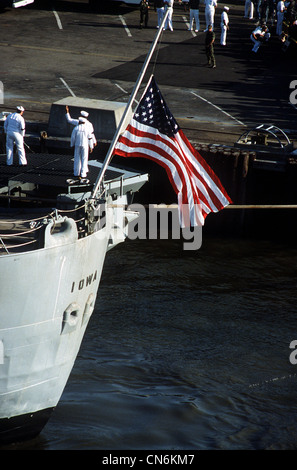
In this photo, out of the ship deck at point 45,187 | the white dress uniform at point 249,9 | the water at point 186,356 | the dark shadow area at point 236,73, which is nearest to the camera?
the water at point 186,356

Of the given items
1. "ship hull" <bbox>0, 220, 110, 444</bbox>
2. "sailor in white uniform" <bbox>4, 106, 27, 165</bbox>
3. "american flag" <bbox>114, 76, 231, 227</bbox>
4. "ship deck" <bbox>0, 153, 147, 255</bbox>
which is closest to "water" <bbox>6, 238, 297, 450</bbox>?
"ship hull" <bbox>0, 220, 110, 444</bbox>

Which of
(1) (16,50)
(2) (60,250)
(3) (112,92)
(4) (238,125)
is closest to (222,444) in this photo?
(2) (60,250)

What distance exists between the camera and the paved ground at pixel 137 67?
29992 millimetres

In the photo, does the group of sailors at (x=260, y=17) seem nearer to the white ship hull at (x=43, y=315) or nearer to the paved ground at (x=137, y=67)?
the paved ground at (x=137, y=67)

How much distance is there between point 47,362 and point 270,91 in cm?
2257

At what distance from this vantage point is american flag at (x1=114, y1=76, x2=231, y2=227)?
47.8ft

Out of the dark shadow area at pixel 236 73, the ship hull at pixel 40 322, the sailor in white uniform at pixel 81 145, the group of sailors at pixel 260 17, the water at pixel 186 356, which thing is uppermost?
the group of sailors at pixel 260 17

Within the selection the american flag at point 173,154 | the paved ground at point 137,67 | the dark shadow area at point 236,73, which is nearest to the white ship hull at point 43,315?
the american flag at point 173,154

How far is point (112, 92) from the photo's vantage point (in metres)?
31.9

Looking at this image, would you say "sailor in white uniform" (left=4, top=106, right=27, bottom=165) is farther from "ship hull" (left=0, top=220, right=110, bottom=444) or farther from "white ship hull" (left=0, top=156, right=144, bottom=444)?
"ship hull" (left=0, top=220, right=110, bottom=444)

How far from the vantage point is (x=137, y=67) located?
1419 inches

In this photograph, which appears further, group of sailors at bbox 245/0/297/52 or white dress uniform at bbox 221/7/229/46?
group of sailors at bbox 245/0/297/52

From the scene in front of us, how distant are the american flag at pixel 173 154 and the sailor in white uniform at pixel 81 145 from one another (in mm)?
5755

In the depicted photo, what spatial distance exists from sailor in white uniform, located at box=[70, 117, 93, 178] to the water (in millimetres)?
3568
